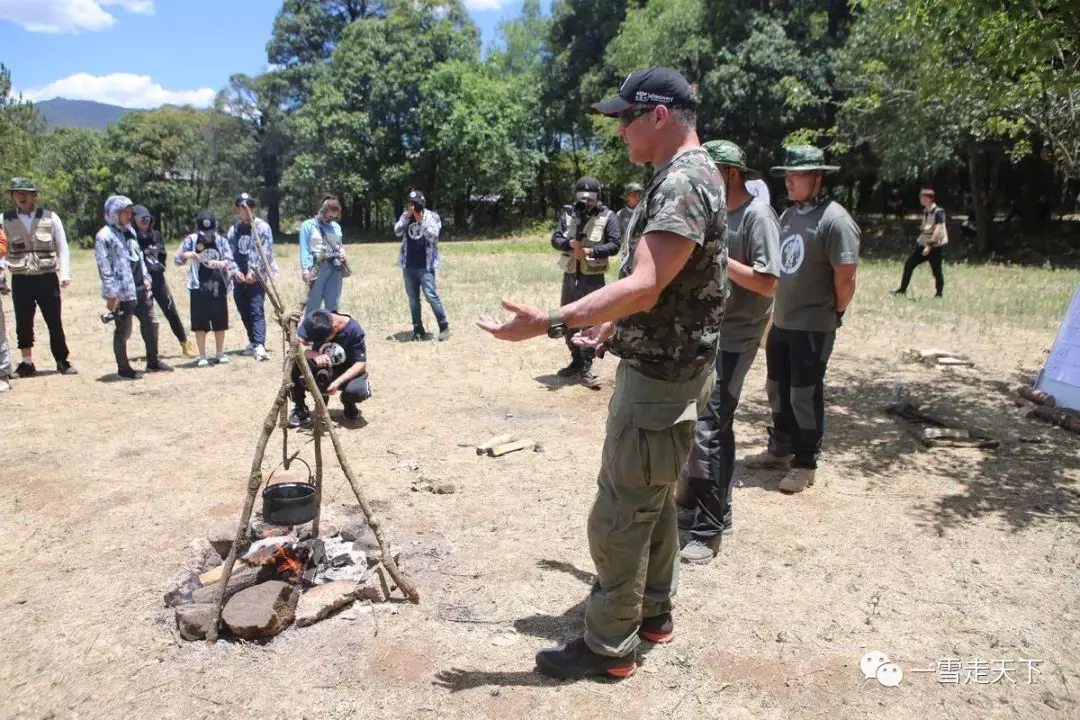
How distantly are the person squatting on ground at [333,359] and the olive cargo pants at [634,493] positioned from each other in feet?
10.8

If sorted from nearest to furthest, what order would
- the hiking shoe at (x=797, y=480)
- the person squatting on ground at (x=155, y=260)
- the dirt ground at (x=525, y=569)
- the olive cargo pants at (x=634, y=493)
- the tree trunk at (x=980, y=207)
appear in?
the olive cargo pants at (x=634, y=493) → the dirt ground at (x=525, y=569) → the hiking shoe at (x=797, y=480) → the person squatting on ground at (x=155, y=260) → the tree trunk at (x=980, y=207)

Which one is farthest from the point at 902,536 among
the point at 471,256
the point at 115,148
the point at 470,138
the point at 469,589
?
the point at 115,148

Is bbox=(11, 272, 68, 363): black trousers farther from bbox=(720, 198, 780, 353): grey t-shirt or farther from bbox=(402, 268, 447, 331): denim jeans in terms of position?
bbox=(720, 198, 780, 353): grey t-shirt

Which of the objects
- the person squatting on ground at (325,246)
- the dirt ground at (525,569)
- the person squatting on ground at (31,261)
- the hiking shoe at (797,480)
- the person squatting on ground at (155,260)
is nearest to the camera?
the dirt ground at (525,569)

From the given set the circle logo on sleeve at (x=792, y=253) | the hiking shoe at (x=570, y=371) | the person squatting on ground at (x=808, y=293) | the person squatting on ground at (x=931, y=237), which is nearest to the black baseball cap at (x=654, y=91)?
the person squatting on ground at (x=808, y=293)

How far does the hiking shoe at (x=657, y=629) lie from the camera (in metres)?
3.23

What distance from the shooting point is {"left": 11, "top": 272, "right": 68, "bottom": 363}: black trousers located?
777cm

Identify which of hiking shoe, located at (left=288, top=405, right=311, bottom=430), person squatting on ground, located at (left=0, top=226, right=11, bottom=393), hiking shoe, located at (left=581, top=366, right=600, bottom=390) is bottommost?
hiking shoe, located at (left=288, top=405, right=311, bottom=430)

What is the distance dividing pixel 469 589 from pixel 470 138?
30.5 m

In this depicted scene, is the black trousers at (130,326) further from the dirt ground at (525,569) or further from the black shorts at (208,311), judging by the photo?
the dirt ground at (525,569)

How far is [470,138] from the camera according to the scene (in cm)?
3219

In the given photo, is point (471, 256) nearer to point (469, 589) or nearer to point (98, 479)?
point (98, 479)

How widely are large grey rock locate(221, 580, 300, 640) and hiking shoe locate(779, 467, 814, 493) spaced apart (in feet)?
9.85

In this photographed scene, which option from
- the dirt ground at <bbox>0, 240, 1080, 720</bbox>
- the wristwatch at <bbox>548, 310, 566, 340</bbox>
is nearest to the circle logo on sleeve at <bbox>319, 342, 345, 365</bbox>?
the dirt ground at <bbox>0, 240, 1080, 720</bbox>
